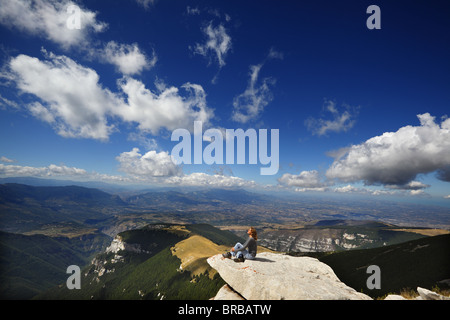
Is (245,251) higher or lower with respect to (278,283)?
higher

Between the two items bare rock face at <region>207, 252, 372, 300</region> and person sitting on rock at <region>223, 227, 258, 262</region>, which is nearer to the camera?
bare rock face at <region>207, 252, 372, 300</region>

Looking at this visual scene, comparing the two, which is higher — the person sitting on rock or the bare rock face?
the person sitting on rock

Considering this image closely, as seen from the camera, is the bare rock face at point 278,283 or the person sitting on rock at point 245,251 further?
the person sitting on rock at point 245,251

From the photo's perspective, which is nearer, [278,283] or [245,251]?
[278,283]

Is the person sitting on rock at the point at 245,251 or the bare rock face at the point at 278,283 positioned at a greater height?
the person sitting on rock at the point at 245,251
